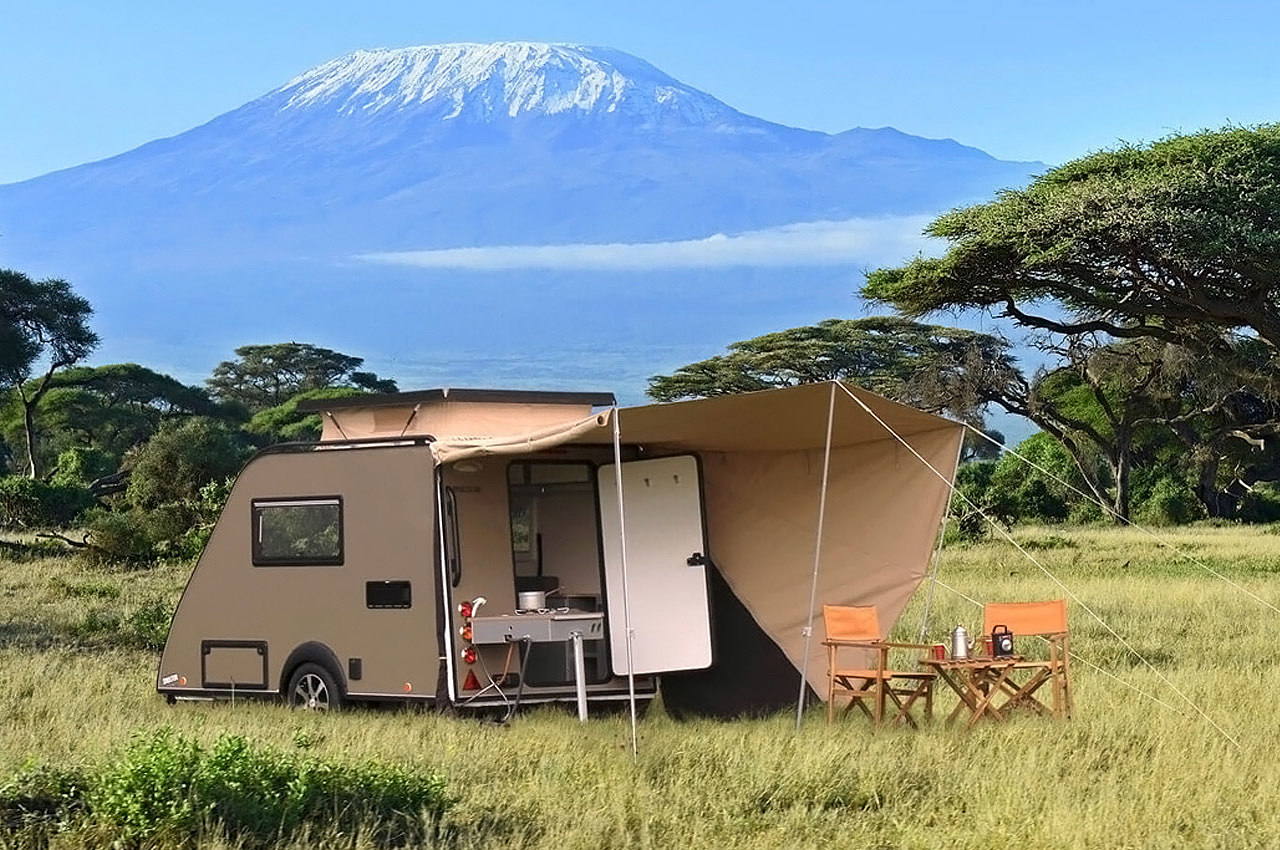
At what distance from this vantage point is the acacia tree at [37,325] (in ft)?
114

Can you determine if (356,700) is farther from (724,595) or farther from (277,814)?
(277,814)

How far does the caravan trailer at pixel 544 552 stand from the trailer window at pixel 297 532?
0.01 m

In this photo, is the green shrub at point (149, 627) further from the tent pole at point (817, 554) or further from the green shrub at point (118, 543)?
the green shrub at point (118, 543)

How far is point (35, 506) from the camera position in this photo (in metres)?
29.5

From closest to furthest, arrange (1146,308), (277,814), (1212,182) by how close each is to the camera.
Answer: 1. (277,814)
2. (1212,182)
3. (1146,308)

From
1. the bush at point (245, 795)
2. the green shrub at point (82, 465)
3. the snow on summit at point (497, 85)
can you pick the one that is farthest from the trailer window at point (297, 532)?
the snow on summit at point (497, 85)

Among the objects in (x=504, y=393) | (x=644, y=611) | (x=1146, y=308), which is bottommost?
(x=644, y=611)

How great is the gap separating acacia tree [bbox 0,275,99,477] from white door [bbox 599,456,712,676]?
90.4ft

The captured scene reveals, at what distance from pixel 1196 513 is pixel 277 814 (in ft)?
112

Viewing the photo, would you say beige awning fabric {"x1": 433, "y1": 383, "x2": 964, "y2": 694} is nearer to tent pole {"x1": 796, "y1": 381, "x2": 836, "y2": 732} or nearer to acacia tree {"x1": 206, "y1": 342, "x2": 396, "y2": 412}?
tent pole {"x1": 796, "y1": 381, "x2": 836, "y2": 732}

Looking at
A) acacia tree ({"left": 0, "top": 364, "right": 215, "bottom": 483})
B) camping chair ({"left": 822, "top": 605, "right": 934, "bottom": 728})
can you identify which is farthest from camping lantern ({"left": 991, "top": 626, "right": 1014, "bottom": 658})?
acacia tree ({"left": 0, "top": 364, "right": 215, "bottom": 483})

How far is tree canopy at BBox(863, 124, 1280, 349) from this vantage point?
1747 cm

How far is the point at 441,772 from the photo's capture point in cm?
715

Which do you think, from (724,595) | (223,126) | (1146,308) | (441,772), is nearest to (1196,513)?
(1146,308)
